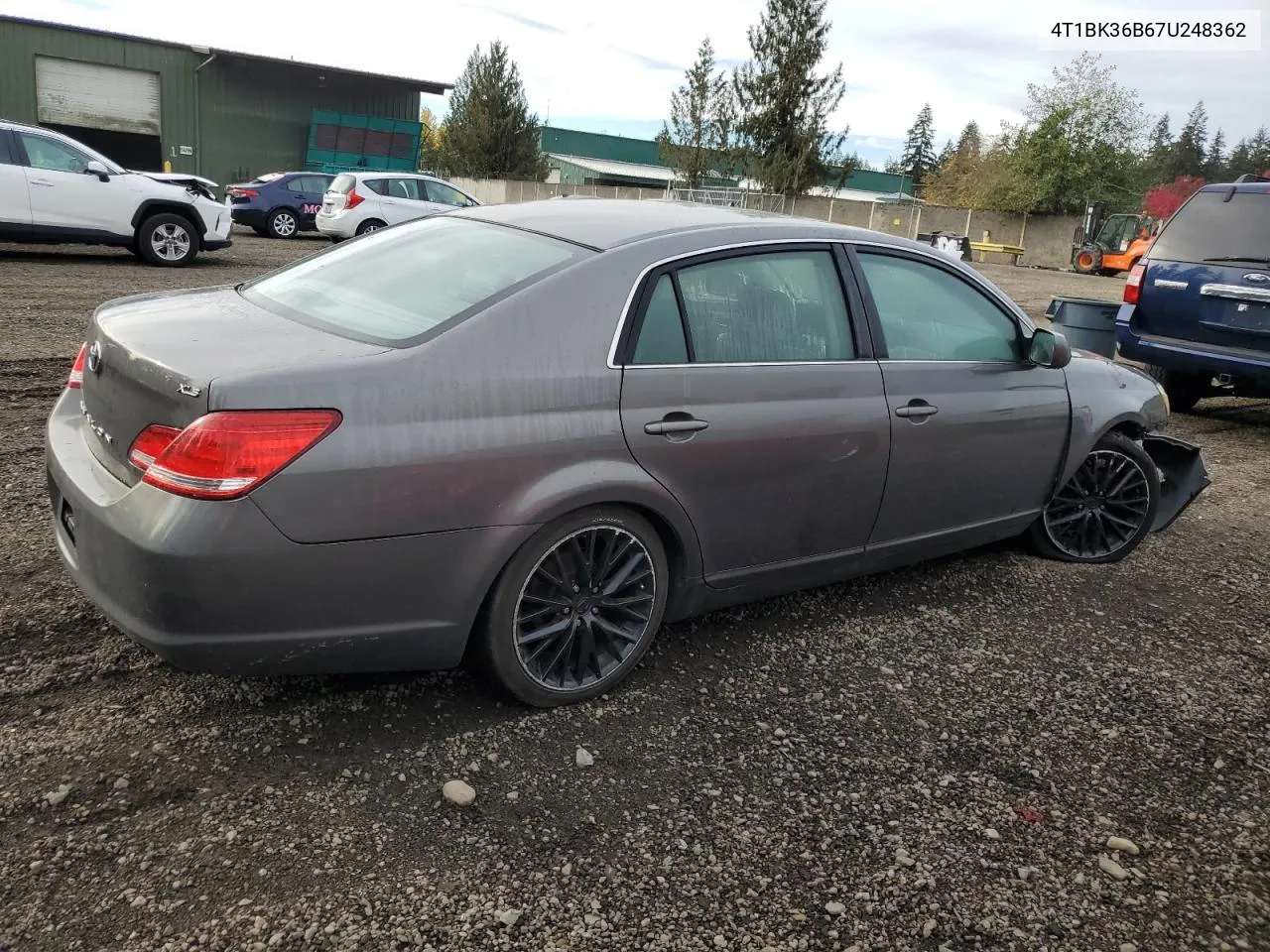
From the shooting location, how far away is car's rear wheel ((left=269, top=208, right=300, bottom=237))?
21812mm

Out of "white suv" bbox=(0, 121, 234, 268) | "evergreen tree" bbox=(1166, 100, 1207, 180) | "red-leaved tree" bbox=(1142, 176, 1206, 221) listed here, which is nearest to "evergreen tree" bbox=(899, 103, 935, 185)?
"evergreen tree" bbox=(1166, 100, 1207, 180)

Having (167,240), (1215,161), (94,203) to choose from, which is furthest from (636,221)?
(1215,161)

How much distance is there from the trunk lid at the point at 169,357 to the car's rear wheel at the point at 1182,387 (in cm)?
811

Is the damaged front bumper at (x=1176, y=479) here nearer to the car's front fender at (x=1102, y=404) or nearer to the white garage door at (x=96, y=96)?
the car's front fender at (x=1102, y=404)

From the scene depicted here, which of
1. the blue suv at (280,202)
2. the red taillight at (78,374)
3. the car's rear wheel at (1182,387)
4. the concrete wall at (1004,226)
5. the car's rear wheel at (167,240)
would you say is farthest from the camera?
the concrete wall at (1004,226)

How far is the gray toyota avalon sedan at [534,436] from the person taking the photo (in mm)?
2525

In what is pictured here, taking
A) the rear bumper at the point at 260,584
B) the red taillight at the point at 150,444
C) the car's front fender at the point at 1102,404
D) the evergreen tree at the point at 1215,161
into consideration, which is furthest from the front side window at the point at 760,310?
the evergreen tree at the point at 1215,161

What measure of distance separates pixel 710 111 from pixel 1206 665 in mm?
39632

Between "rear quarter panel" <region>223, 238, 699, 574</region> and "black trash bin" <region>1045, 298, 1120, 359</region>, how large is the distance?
623 centimetres

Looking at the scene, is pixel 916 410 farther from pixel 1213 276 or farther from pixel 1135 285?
pixel 1135 285

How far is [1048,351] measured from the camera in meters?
4.18

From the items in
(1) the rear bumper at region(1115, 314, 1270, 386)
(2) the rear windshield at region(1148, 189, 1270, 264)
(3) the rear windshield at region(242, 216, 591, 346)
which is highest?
(2) the rear windshield at region(1148, 189, 1270, 264)

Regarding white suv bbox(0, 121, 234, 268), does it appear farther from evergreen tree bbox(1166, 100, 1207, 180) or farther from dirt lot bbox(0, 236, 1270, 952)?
evergreen tree bbox(1166, 100, 1207, 180)

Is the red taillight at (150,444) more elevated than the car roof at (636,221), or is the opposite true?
the car roof at (636,221)
